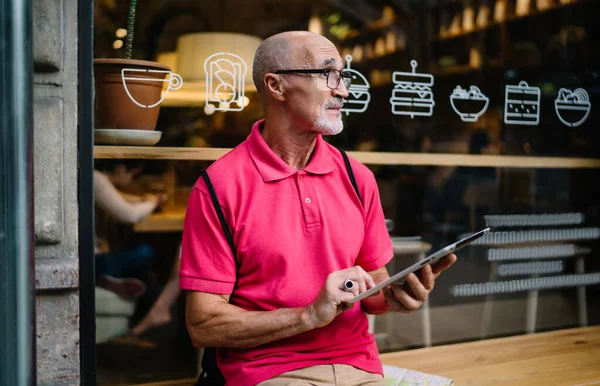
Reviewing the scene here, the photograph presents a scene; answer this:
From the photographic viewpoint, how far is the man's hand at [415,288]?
6.30 ft

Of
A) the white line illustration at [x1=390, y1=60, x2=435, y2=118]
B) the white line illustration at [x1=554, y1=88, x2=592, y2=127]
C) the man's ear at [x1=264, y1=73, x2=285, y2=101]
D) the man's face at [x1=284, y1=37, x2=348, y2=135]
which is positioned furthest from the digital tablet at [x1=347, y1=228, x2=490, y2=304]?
the white line illustration at [x1=554, y1=88, x2=592, y2=127]

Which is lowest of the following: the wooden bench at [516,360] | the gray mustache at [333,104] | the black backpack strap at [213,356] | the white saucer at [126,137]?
the wooden bench at [516,360]

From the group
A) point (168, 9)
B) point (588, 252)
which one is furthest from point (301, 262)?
point (588, 252)

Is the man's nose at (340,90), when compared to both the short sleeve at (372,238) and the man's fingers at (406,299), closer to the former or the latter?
the short sleeve at (372,238)

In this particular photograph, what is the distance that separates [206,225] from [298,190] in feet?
1.09

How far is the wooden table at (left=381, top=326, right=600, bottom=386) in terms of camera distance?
3.45 metres

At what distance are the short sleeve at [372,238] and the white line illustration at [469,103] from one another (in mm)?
1586

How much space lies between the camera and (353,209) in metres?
2.34

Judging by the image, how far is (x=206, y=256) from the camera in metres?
2.13

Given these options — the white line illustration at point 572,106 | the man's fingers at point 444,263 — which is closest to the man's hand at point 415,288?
the man's fingers at point 444,263

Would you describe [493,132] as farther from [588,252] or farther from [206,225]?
[206,225]

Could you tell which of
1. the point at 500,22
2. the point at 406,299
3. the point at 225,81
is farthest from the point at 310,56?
the point at 500,22

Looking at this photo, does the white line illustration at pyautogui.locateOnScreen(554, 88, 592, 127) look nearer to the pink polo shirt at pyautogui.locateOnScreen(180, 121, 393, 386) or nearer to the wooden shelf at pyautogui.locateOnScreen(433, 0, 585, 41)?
the wooden shelf at pyautogui.locateOnScreen(433, 0, 585, 41)

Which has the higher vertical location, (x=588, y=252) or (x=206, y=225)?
(x=206, y=225)
